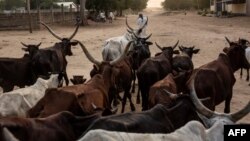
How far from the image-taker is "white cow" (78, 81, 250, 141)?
431 cm

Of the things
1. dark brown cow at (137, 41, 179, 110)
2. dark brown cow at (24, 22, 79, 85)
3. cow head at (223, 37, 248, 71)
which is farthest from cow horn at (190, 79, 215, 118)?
dark brown cow at (24, 22, 79, 85)

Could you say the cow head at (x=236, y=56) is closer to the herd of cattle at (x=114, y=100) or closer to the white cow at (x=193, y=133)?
the herd of cattle at (x=114, y=100)

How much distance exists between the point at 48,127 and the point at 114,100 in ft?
14.9

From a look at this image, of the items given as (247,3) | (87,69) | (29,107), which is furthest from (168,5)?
(29,107)

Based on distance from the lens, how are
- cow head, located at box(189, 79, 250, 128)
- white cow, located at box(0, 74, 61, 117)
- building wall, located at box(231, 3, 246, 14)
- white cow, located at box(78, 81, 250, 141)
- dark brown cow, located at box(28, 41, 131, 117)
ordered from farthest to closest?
building wall, located at box(231, 3, 246, 14) < white cow, located at box(0, 74, 61, 117) < dark brown cow, located at box(28, 41, 131, 117) < cow head, located at box(189, 79, 250, 128) < white cow, located at box(78, 81, 250, 141)

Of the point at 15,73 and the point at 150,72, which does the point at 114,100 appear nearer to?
the point at 150,72

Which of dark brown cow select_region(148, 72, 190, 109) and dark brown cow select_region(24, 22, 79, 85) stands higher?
dark brown cow select_region(24, 22, 79, 85)

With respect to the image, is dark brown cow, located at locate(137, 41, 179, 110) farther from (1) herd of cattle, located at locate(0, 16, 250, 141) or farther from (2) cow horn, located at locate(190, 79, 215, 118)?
(2) cow horn, located at locate(190, 79, 215, 118)

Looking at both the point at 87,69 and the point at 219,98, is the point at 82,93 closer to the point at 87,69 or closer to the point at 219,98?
the point at 219,98

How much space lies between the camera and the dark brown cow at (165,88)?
7327 millimetres

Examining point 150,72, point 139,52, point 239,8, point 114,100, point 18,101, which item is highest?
point 239,8

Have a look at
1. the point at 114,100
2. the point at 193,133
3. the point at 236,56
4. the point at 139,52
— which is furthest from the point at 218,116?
the point at 139,52

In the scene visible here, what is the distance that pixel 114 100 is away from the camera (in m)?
9.78

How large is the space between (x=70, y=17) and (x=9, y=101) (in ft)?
127
